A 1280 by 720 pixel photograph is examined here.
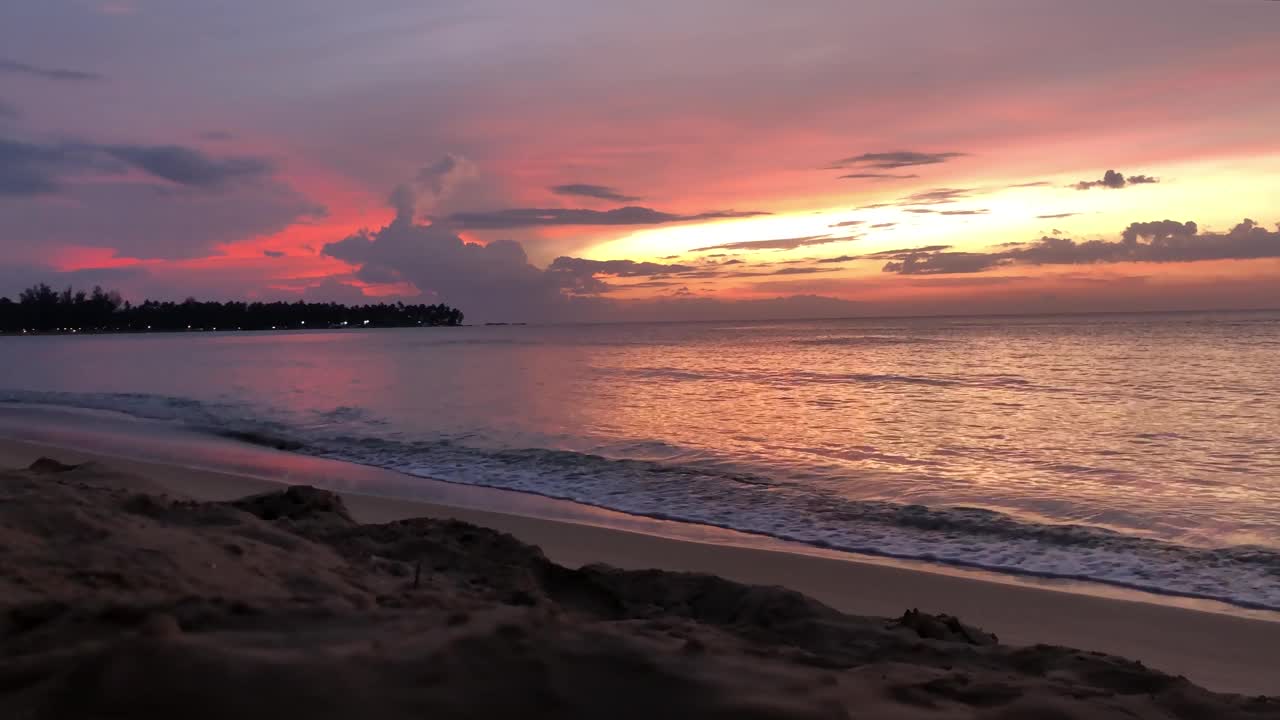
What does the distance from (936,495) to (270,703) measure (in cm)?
893

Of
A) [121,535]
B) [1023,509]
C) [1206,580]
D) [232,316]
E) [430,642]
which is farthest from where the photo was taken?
[232,316]

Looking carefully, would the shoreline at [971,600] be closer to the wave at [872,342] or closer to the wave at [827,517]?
the wave at [827,517]

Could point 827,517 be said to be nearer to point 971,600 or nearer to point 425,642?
point 971,600

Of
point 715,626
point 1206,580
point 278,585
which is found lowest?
point 1206,580

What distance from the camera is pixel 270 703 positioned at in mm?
2412

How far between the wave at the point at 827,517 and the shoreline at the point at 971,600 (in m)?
0.77

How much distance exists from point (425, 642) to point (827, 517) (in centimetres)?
687

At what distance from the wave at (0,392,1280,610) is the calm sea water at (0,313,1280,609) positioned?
35mm

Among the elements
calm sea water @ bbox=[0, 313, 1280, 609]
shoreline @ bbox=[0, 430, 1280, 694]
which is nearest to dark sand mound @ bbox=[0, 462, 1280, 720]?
shoreline @ bbox=[0, 430, 1280, 694]

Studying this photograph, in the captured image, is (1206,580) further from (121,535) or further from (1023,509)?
(121,535)

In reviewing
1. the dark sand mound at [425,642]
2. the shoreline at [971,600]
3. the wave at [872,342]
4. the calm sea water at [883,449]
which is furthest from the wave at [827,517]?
the wave at [872,342]

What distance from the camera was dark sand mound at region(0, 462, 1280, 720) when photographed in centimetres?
253

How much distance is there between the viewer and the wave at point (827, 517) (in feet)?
22.6

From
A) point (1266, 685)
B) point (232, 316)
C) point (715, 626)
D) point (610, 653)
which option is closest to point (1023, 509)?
point (1266, 685)
